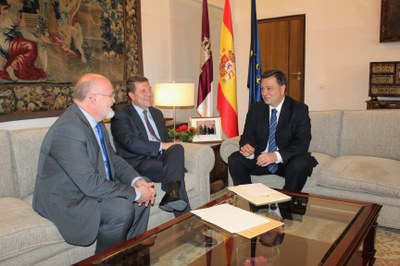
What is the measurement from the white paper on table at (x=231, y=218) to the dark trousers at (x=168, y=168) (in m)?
0.61

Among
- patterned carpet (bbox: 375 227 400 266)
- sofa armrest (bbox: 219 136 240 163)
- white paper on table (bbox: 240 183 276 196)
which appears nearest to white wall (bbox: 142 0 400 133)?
sofa armrest (bbox: 219 136 240 163)

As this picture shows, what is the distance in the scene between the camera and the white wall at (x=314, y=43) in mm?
4363

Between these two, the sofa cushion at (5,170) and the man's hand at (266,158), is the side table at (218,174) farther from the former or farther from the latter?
the sofa cushion at (5,170)

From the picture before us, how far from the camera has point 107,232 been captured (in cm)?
190

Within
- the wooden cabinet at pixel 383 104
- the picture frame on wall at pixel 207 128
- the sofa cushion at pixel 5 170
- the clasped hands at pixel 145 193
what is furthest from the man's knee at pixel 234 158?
the wooden cabinet at pixel 383 104

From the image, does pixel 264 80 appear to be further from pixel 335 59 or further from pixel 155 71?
pixel 335 59

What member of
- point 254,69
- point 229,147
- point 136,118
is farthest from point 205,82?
point 136,118

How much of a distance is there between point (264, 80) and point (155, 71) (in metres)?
1.73

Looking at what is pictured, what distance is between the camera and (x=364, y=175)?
260cm

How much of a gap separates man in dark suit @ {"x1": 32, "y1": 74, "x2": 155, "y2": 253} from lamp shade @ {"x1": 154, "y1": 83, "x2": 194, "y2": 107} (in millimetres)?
1350

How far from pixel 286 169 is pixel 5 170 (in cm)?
193

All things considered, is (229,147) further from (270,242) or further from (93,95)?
(270,242)

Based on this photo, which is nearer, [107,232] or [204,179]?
[107,232]

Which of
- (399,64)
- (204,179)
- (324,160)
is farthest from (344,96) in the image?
(204,179)
